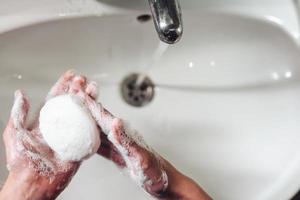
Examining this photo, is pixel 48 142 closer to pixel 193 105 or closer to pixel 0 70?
pixel 0 70

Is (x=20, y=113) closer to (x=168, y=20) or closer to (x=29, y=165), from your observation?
(x=29, y=165)

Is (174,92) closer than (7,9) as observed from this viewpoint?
No

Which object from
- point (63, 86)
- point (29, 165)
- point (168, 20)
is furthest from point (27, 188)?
point (168, 20)

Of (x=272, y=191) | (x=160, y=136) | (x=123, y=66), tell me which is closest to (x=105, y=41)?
(x=123, y=66)

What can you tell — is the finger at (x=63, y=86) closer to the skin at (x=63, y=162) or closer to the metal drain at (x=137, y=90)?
the skin at (x=63, y=162)

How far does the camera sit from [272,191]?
1.96 ft

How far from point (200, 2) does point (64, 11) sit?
7.3 inches

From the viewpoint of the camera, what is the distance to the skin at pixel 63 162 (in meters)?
0.49

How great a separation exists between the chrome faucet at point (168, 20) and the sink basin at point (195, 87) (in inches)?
4.4

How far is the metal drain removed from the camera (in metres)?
0.72

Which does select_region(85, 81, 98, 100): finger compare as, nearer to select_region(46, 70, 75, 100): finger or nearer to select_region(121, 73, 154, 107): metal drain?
select_region(46, 70, 75, 100): finger

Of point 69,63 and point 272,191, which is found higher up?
point 69,63

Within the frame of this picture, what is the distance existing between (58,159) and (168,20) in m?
0.20

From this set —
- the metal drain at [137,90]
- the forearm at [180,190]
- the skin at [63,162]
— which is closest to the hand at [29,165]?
the skin at [63,162]
